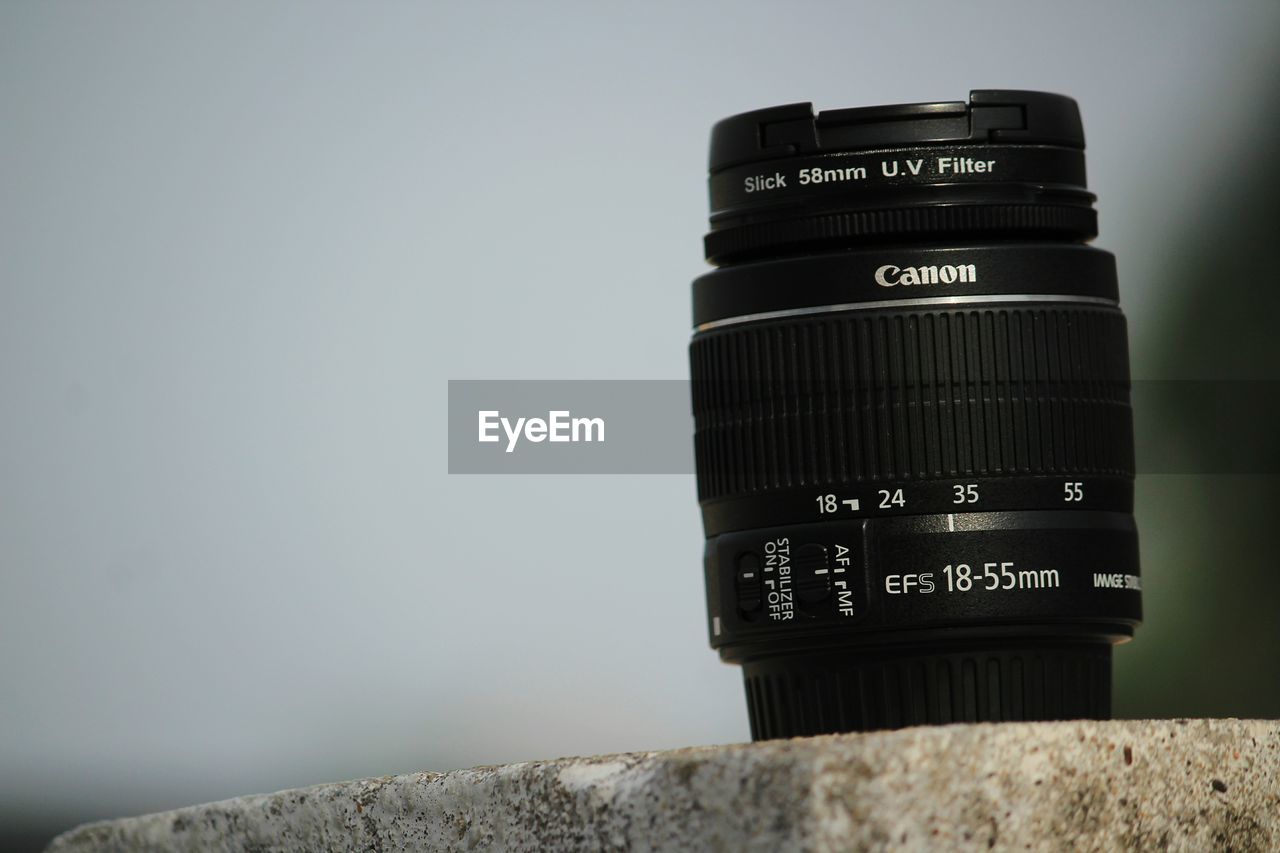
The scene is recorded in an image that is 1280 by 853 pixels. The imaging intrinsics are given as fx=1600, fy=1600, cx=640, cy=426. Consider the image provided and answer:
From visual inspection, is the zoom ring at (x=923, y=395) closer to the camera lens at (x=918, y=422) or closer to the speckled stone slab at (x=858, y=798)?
the camera lens at (x=918, y=422)

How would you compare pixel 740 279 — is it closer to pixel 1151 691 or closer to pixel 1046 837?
pixel 1046 837

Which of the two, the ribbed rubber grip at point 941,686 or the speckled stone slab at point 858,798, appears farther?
the ribbed rubber grip at point 941,686

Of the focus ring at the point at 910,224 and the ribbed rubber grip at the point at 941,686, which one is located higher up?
the focus ring at the point at 910,224

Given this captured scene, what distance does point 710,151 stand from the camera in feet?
2.21

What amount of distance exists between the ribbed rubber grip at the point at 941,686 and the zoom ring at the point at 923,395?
0.22 ft

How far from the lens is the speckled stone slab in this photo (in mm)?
464

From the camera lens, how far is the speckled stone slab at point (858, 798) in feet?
1.52

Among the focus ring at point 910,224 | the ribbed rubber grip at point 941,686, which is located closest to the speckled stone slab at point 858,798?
the ribbed rubber grip at point 941,686

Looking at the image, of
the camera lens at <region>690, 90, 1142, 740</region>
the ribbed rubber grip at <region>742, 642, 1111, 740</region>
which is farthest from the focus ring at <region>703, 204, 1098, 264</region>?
the ribbed rubber grip at <region>742, 642, 1111, 740</region>

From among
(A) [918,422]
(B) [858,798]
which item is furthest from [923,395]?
(B) [858,798]

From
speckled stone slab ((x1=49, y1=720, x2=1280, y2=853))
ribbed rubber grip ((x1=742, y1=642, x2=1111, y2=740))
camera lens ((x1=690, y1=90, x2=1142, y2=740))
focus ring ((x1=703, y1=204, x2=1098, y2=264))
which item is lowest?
speckled stone slab ((x1=49, y1=720, x2=1280, y2=853))

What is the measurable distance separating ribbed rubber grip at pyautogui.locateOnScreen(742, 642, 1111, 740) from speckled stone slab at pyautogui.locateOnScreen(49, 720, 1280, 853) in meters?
0.05

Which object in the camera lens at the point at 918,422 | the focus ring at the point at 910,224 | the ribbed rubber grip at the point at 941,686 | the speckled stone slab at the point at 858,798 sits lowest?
the speckled stone slab at the point at 858,798

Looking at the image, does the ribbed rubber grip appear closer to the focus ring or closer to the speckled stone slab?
the speckled stone slab
